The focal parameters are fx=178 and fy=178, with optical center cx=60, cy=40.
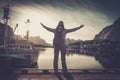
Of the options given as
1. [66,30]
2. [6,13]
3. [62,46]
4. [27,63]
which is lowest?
[27,63]

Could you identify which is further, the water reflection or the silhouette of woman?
the water reflection

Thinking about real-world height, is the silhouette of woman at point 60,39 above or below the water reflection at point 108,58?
above

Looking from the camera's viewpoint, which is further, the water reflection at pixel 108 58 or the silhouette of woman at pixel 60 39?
the water reflection at pixel 108 58

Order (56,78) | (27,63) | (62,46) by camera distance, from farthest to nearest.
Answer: (27,63)
(62,46)
(56,78)

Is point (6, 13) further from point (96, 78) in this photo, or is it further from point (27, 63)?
point (96, 78)

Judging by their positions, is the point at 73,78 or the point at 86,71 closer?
the point at 73,78

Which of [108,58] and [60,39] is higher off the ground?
[60,39]

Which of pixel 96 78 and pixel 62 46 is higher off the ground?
pixel 62 46

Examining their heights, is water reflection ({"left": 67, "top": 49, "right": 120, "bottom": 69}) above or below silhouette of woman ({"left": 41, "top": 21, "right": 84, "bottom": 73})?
below

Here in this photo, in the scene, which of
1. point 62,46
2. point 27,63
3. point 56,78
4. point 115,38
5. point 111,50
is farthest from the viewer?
point 115,38

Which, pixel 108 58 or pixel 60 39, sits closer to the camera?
pixel 60 39

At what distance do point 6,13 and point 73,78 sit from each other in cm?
3406

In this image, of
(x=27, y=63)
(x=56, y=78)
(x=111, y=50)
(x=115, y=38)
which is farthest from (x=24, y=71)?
(x=115, y=38)

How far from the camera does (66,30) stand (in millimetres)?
9742
